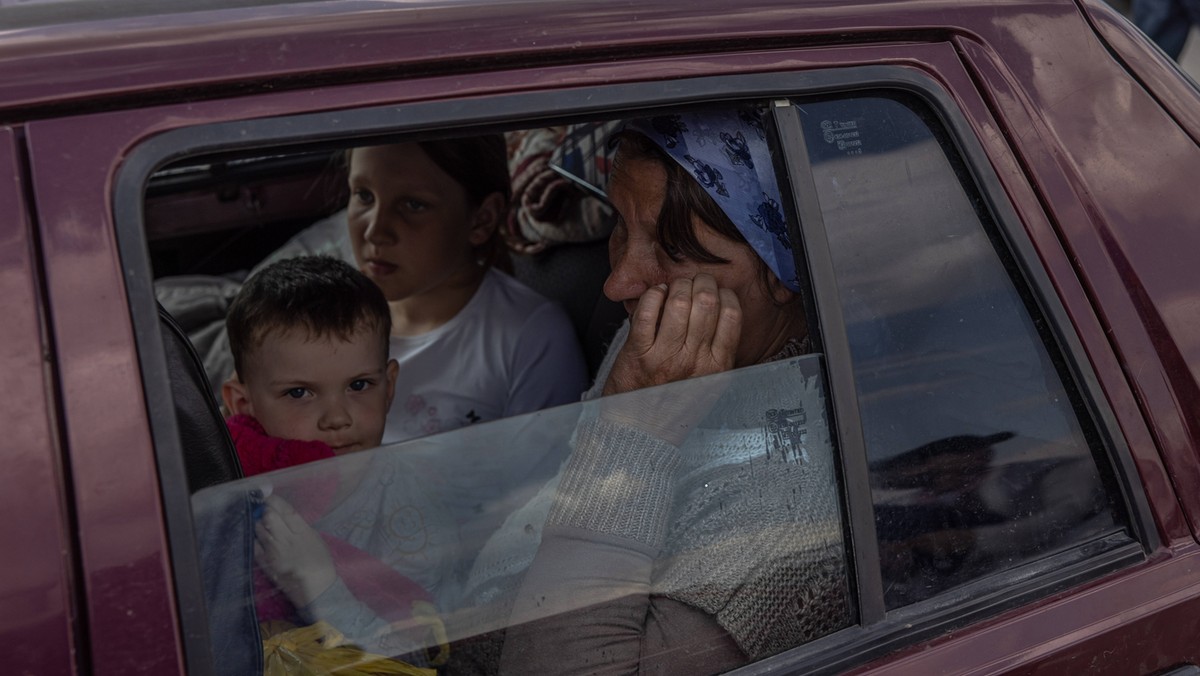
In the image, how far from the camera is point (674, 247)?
5.85 ft

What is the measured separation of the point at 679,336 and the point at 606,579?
15.1 inches

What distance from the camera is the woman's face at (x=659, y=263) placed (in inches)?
65.5

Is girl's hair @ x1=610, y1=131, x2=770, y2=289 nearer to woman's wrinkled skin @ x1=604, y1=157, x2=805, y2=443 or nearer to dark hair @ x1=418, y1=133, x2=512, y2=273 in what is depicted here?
woman's wrinkled skin @ x1=604, y1=157, x2=805, y2=443

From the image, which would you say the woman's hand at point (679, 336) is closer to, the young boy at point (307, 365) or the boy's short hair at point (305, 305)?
the young boy at point (307, 365)

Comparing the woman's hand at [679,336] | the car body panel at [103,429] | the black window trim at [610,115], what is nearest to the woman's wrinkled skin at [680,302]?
the woman's hand at [679,336]

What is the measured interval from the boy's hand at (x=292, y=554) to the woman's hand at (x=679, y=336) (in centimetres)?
50

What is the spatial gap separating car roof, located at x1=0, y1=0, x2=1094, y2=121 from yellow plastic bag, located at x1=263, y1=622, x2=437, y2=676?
0.59m

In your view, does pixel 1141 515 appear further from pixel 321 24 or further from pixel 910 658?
pixel 321 24

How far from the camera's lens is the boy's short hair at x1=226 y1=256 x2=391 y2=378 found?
2.18 m

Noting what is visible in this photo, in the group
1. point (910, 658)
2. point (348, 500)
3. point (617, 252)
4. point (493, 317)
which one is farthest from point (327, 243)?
point (910, 658)

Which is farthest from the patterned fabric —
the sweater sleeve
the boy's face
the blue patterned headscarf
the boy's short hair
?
the sweater sleeve

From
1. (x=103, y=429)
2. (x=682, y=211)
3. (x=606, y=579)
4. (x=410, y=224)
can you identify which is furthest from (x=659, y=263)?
(x=410, y=224)

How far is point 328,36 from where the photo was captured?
1.12 meters

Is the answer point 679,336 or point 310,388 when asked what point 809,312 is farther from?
point 310,388
